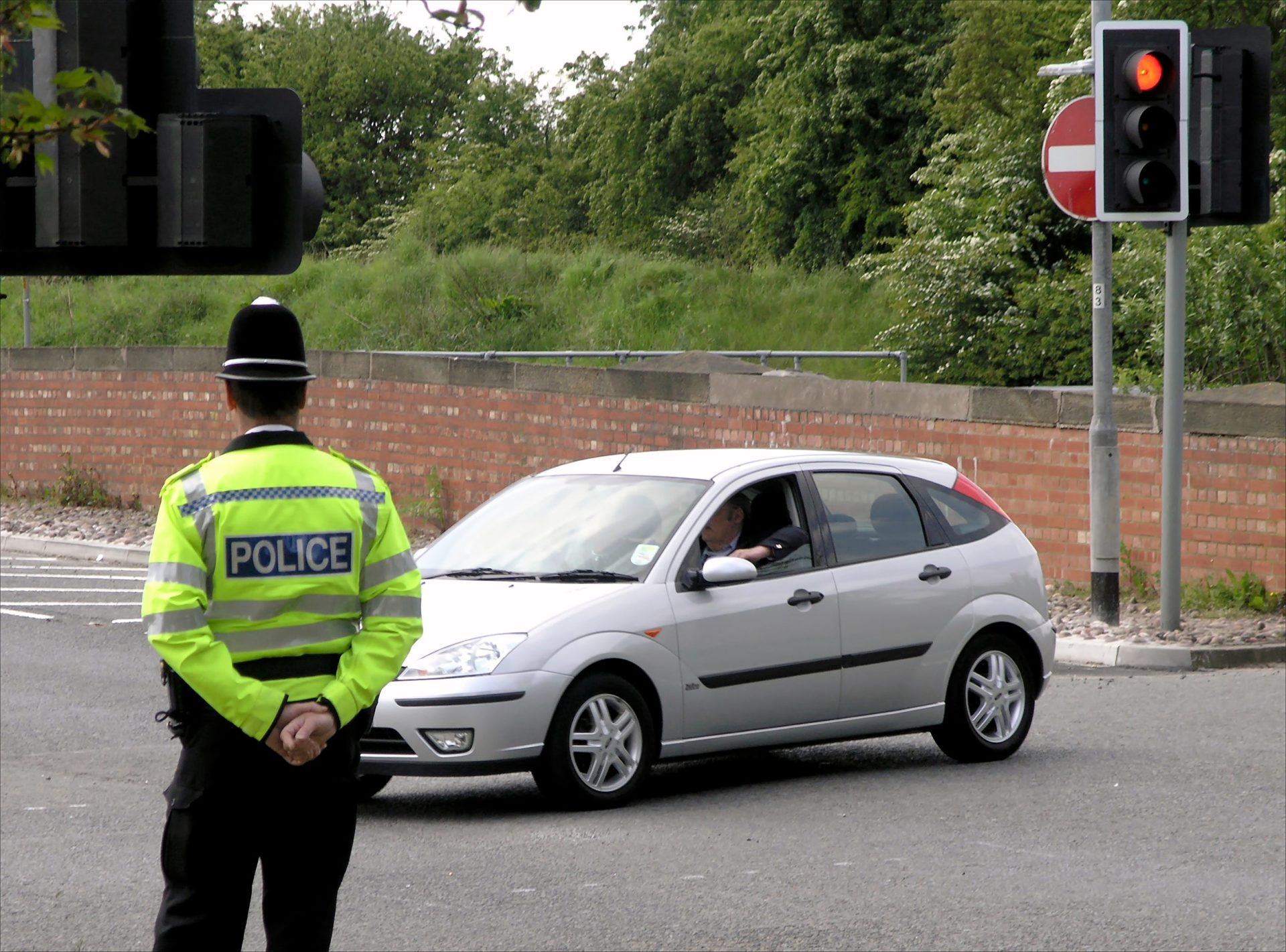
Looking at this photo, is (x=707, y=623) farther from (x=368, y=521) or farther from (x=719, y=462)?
(x=368, y=521)

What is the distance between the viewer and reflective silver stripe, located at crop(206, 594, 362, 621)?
159 inches

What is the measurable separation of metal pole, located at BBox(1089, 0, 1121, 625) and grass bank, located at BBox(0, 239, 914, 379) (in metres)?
19.6

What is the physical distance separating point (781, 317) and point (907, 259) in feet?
12.2

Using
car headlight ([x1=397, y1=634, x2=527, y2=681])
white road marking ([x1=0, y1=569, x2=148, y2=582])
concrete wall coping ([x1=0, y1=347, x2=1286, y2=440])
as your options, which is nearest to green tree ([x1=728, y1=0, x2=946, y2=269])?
concrete wall coping ([x1=0, y1=347, x2=1286, y2=440])

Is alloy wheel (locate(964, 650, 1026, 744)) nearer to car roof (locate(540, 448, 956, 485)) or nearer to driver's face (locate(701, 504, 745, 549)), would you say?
car roof (locate(540, 448, 956, 485))

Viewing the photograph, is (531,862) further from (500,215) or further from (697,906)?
(500,215)

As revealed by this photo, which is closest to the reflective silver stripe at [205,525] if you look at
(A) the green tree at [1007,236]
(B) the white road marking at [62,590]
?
(B) the white road marking at [62,590]

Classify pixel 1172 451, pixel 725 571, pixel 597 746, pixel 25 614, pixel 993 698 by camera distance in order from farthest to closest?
pixel 25 614 < pixel 1172 451 < pixel 993 698 < pixel 725 571 < pixel 597 746

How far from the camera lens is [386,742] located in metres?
7.99

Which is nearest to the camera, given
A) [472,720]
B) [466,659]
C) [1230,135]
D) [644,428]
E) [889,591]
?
[472,720]

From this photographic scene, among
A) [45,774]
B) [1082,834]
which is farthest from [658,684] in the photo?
[45,774]

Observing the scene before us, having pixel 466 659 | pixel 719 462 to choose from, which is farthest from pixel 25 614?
pixel 466 659

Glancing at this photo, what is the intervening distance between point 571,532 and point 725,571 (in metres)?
0.93

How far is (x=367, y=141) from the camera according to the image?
69250 millimetres
